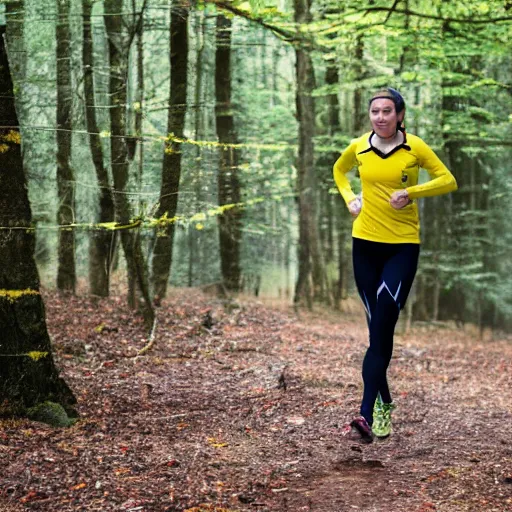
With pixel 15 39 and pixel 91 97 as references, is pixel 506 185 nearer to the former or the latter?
pixel 91 97

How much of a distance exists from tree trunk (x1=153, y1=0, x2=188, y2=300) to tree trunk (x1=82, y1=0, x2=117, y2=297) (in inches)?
30.6

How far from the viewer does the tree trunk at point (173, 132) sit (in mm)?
9281

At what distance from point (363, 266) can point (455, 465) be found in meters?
1.60

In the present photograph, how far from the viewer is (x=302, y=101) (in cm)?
1602

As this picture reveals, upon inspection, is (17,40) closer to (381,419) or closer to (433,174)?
(433,174)

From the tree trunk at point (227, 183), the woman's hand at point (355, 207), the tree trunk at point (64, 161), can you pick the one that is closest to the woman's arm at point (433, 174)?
the woman's hand at point (355, 207)

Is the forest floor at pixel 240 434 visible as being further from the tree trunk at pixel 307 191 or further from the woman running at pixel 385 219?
the tree trunk at pixel 307 191

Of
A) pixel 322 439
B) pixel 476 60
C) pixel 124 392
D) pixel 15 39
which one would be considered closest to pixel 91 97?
pixel 15 39

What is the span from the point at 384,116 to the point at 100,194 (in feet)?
18.2

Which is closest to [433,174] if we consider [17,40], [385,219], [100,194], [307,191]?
[385,219]

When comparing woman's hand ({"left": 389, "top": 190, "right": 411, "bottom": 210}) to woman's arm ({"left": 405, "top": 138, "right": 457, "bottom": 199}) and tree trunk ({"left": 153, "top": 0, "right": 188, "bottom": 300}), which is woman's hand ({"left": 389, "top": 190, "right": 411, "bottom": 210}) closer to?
woman's arm ({"left": 405, "top": 138, "right": 457, "bottom": 199})

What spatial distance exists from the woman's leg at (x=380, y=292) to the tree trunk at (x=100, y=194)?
133 inches

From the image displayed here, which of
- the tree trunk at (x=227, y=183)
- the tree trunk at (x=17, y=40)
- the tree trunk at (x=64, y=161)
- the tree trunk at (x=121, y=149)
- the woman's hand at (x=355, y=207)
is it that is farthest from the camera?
the tree trunk at (x=227, y=183)

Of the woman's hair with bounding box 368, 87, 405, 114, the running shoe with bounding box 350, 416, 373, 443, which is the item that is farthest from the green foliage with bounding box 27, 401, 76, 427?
the woman's hair with bounding box 368, 87, 405, 114
